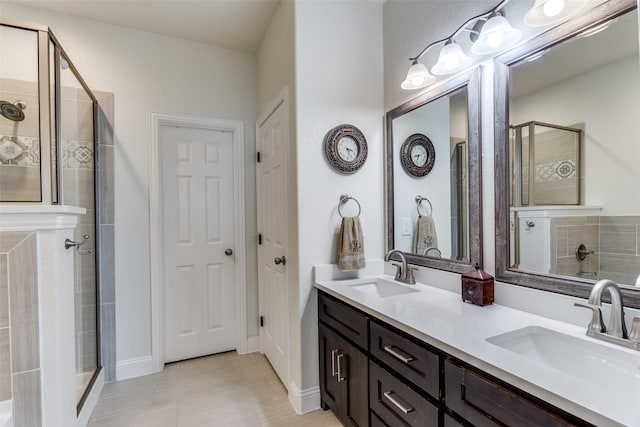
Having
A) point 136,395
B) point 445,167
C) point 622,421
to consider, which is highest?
point 445,167

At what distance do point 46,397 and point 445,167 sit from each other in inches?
90.8

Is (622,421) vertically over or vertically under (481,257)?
under

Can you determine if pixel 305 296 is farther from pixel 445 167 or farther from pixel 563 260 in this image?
pixel 563 260

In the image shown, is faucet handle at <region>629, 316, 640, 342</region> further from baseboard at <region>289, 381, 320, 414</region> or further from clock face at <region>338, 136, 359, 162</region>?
baseboard at <region>289, 381, 320, 414</region>

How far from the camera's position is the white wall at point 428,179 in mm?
1701

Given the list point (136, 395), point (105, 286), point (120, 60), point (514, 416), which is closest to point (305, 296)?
point (514, 416)

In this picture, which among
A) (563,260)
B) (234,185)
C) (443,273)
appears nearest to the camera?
(563,260)

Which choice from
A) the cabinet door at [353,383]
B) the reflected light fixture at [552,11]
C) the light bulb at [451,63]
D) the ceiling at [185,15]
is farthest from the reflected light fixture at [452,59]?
the cabinet door at [353,383]

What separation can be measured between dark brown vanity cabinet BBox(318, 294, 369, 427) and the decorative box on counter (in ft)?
1.63

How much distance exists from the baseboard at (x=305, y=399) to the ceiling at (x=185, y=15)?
2.64m

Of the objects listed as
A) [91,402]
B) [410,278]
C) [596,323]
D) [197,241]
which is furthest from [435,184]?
[91,402]

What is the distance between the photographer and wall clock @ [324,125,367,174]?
197 centimetres

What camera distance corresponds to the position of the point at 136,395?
7.06 feet

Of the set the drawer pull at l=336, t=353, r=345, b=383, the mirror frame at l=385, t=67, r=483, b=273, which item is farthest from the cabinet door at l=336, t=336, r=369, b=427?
the mirror frame at l=385, t=67, r=483, b=273
